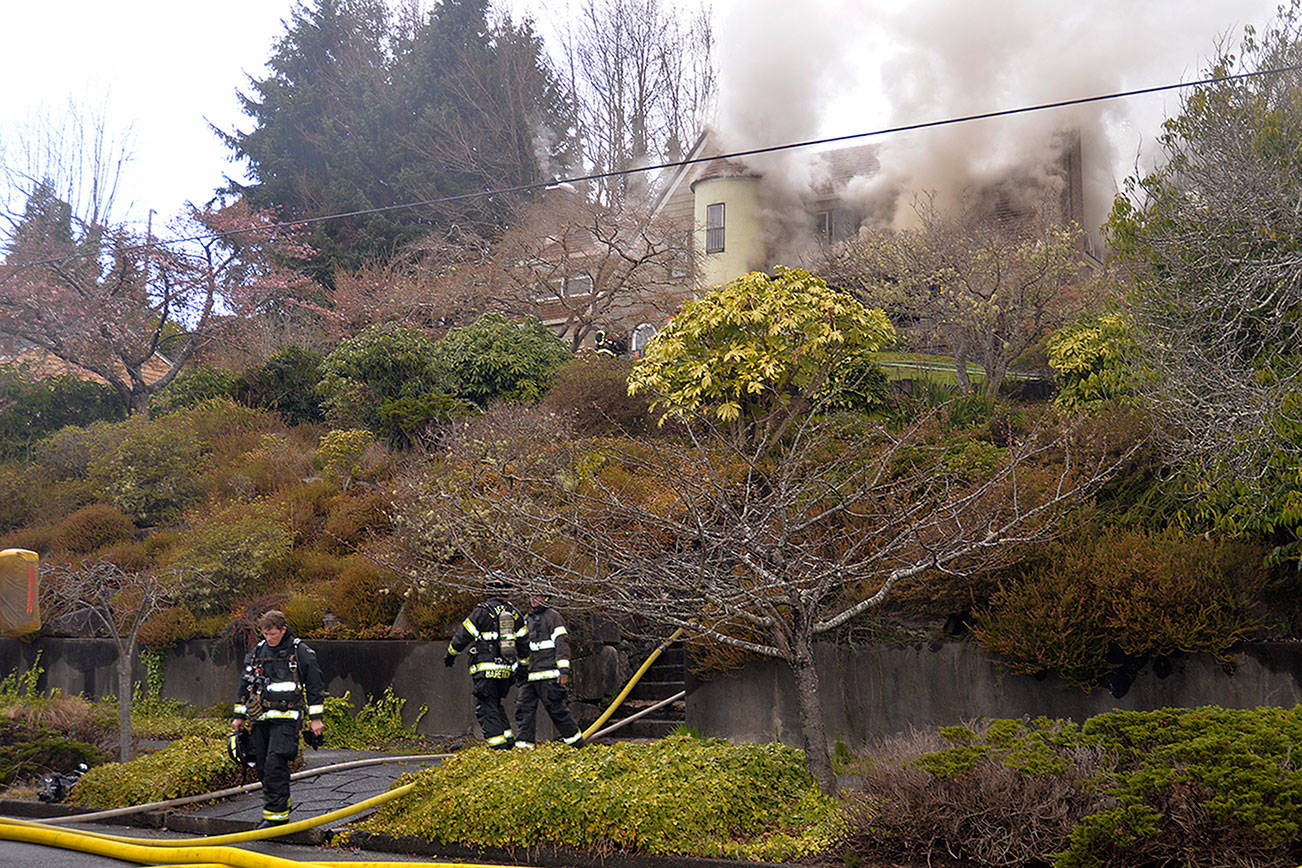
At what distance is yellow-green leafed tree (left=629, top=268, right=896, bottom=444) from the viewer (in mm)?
15719

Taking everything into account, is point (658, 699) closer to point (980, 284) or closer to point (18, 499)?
point (980, 284)

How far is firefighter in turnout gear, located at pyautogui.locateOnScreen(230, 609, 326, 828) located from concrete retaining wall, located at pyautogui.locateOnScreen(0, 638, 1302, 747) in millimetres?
4067

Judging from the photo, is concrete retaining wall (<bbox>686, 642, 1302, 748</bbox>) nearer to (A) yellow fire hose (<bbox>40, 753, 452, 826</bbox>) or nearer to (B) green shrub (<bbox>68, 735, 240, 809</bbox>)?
(A) yellow fire hose (<bbox>40, 753, 452, 826</bbox>)

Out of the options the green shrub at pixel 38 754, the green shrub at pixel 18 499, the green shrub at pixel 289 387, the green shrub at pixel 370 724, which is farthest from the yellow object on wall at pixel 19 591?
the green shrub at pixel 289 387

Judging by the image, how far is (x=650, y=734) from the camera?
39.4 ft

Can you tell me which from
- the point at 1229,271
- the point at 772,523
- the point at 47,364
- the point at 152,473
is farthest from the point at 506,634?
the point at 47,364

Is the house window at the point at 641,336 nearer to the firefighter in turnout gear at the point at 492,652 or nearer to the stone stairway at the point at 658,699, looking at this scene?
the stone stairway at the point at 658,699

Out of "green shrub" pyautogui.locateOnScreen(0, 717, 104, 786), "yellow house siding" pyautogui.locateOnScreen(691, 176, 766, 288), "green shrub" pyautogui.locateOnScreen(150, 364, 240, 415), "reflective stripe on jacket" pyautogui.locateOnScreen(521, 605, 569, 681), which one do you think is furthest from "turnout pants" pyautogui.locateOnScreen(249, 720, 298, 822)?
"yellow house siding" pyautogui.locateOnScreen(691, 176, 766, 288)

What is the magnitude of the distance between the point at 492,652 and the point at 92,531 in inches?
467

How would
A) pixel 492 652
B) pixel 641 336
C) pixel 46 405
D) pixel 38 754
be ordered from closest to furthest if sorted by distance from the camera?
pixel 492 652, pixel 38 754, pixel 46 405, pixel 641 336

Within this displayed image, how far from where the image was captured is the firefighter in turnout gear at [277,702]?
8.45m

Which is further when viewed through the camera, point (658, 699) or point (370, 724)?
point (370, 724)

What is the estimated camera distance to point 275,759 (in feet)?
27.7

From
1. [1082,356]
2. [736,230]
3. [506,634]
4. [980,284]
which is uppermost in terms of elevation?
[736,230]
